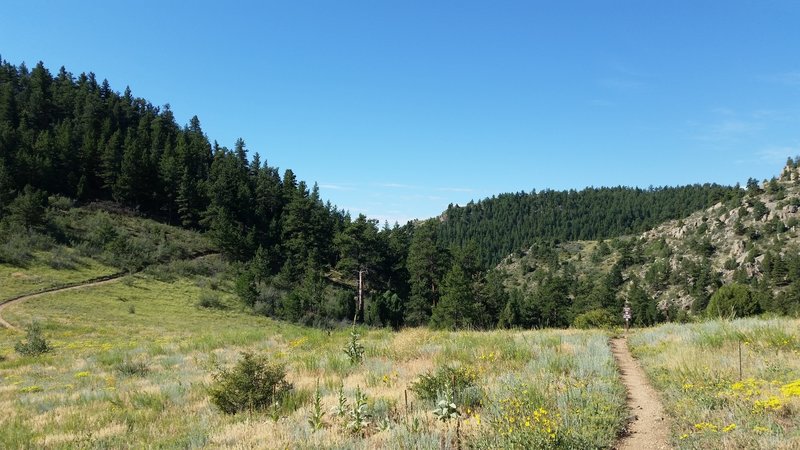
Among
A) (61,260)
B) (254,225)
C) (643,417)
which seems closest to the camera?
(643,417)

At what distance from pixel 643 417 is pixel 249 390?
6340 millimetres

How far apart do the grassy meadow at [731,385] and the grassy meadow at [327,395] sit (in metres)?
0.79

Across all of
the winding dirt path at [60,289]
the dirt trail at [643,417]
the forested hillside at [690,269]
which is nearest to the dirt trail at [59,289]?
the winding dirt path at [60,289]

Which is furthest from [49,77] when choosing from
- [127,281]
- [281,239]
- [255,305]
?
[255,305]

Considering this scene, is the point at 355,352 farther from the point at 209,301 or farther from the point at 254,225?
the point at 254,225

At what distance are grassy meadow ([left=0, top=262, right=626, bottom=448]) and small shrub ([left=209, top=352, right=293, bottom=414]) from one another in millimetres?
287

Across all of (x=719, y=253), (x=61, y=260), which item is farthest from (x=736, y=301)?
(x=719, y=253)

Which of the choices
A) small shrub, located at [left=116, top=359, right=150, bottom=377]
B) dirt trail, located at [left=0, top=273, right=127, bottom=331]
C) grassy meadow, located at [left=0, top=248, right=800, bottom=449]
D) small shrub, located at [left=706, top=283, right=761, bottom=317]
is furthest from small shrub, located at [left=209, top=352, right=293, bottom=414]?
small shrub, located at [left=706, top=283, right=761, bottom=317]

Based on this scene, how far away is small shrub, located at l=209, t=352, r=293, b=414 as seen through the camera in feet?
25.7

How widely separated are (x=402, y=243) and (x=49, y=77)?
91.5m

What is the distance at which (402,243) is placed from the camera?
83.9 metres

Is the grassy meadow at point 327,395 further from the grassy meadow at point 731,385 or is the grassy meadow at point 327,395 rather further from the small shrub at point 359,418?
the grassy meadow at point 731,385

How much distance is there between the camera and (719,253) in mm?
110750

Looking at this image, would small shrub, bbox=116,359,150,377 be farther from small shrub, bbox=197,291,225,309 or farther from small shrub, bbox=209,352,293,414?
small shrub, bbox=197,291,225,309
